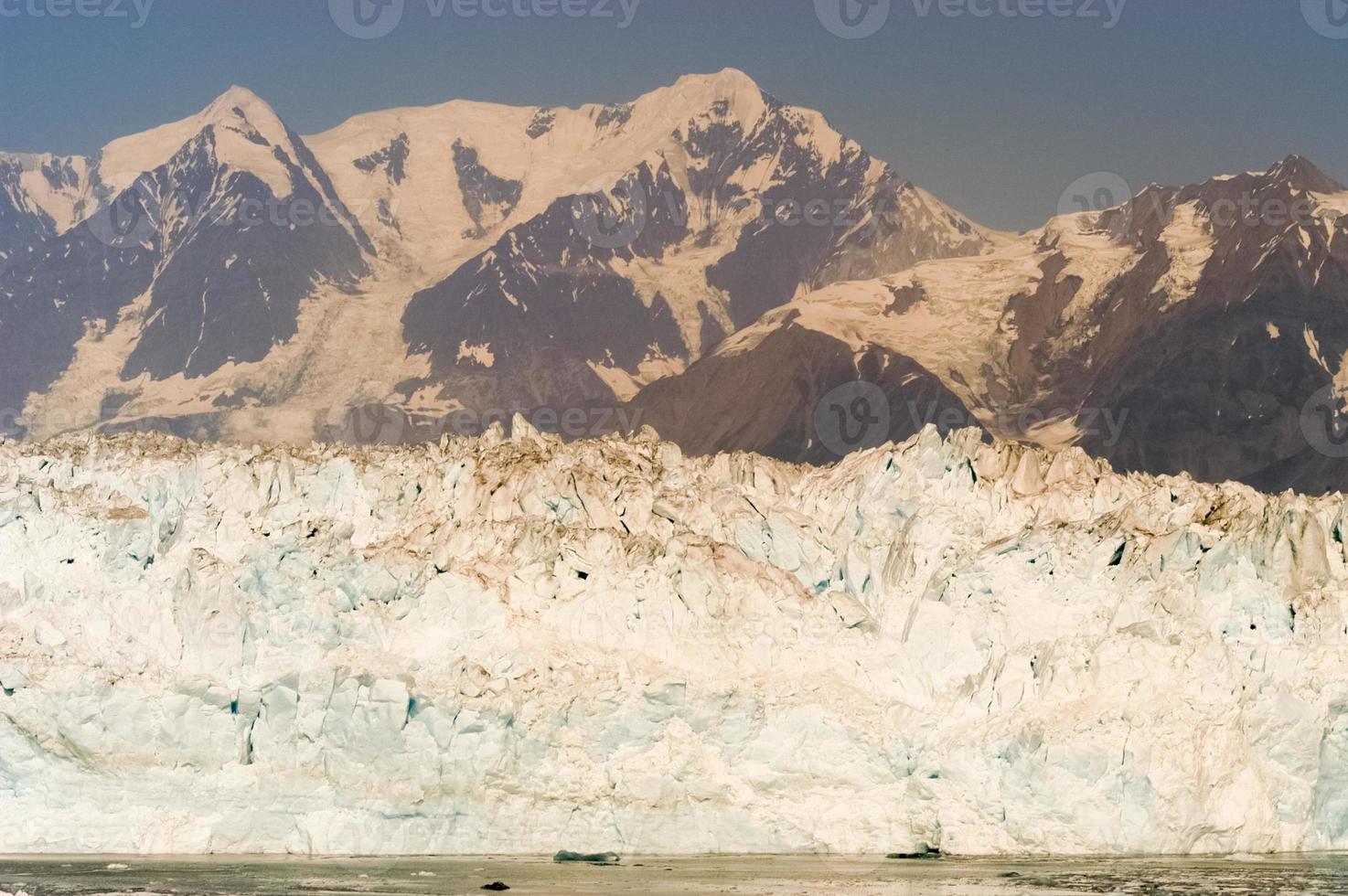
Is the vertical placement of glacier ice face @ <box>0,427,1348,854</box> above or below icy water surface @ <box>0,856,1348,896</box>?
above

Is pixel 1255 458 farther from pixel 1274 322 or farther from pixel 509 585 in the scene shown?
pixel 509 585

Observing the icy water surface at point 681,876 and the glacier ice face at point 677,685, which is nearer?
the icy water surface at point 681,876

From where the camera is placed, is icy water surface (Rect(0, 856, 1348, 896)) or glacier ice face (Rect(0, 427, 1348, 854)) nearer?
icy water surface (Rect(0, 856, 1348, 896))

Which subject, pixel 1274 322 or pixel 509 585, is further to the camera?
pixel 1274 322

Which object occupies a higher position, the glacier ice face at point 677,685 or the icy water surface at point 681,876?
the glacier ice face at point 677,685

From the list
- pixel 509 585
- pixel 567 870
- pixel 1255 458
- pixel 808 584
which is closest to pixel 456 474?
pixel 509 585
